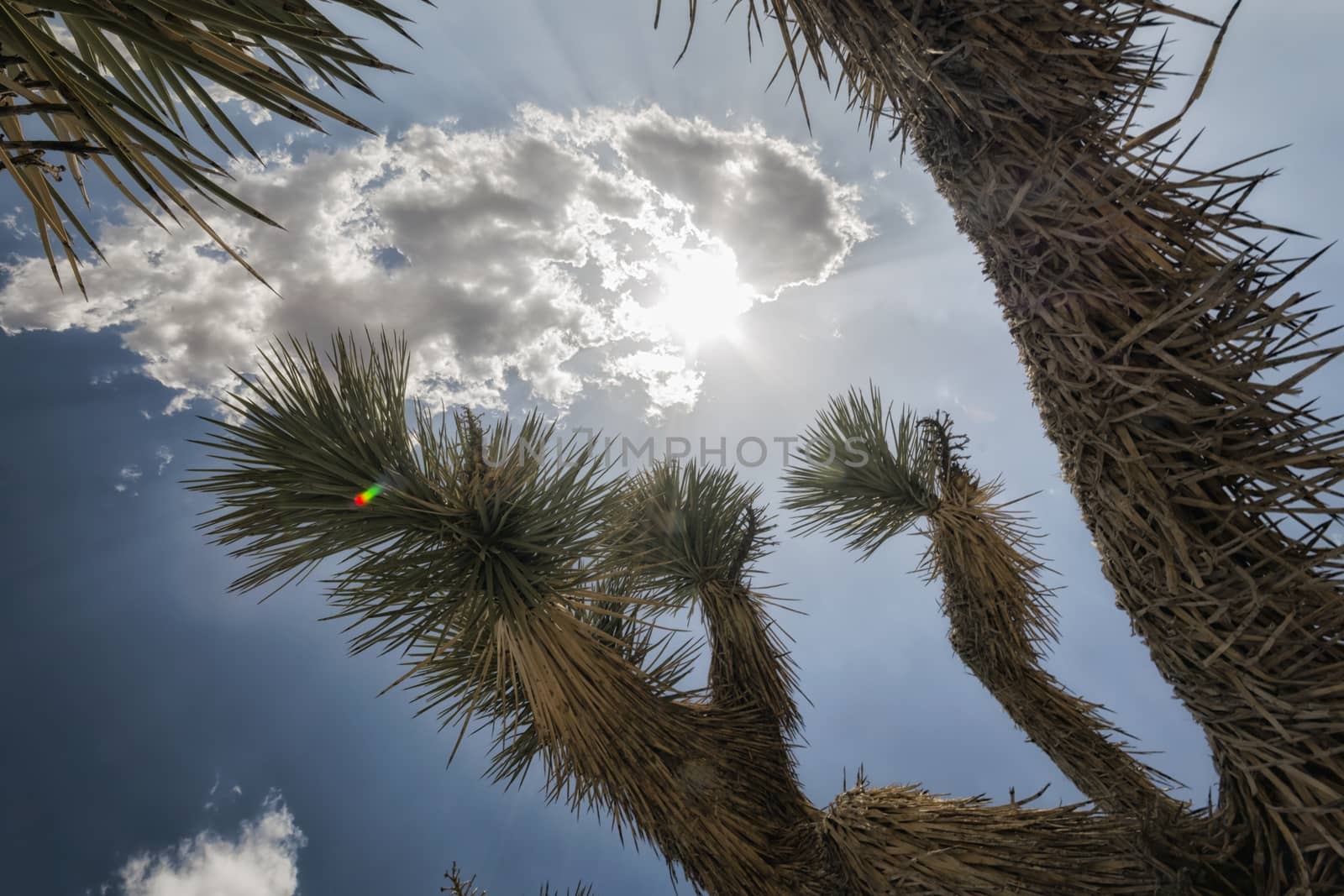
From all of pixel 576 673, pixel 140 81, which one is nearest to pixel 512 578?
pixel 576 673

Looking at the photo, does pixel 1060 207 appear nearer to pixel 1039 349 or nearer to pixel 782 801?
pixel 1039 349

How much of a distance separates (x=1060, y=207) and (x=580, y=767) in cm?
213

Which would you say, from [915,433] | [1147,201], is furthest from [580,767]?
[915,433]

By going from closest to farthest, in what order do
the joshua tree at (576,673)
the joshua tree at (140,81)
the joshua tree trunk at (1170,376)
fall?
the joshua tree at (140,81) < the joshua tree trunk at (1170,376) < the joshua tree at (576,673)

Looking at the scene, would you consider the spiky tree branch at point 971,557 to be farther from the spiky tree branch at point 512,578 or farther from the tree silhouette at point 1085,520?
the spiky tree branch at point 512,578

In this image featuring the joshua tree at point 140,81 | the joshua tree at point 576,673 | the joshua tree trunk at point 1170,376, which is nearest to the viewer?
the joshua tree at point 140,81

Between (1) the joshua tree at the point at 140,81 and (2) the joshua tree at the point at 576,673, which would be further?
(2) the joshua tree at the point at 576,673

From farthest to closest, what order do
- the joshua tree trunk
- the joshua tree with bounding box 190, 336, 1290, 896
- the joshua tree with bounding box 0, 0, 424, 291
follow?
the joshua tree with bounding box 190, 336, 1290, 896
the joshua tree trunk
the joshua tree with bounding box 0, 0, 424, 291

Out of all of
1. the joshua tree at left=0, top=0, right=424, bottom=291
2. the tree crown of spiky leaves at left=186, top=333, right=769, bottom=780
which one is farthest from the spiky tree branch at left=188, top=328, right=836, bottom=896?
the joshua tree at left=0, top=0, right=424, bottom=291

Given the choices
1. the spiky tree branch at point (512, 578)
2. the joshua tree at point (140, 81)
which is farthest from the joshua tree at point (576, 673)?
the joshua tree at point (140, 81)

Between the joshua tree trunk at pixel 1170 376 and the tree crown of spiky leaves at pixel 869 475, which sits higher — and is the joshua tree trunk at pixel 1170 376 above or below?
below

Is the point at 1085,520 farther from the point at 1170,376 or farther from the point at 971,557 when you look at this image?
the point at 971,557

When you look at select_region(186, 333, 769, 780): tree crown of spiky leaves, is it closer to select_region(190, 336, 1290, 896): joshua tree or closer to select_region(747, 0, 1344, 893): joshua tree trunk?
select_region(190, 336, 1290, 896): joshua tree

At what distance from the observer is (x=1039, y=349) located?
129 centimetres
